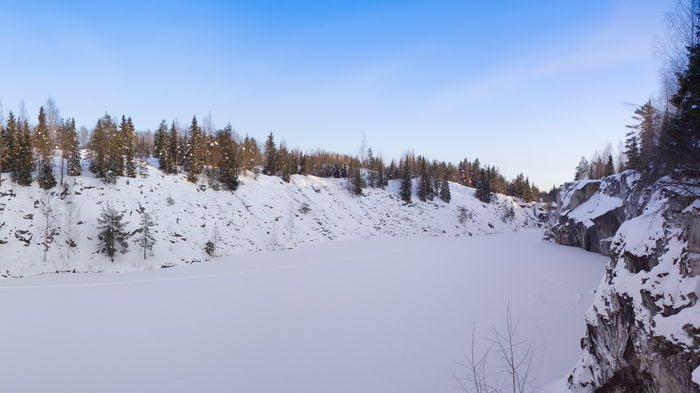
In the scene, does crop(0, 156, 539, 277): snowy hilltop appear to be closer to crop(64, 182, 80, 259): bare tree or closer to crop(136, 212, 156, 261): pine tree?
crop(64, 182, 80, 259): bare tree

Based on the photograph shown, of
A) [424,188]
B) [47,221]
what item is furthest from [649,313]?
[424,188]

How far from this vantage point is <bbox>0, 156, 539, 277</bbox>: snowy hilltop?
25.8 metres

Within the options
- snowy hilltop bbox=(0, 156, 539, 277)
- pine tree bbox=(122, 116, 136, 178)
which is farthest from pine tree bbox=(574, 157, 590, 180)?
pine tree bbox=(122, 116, 136, 178)

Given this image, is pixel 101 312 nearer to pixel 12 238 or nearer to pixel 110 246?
pixel 110 246

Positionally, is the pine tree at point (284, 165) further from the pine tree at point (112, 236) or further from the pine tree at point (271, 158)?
the pine tree at point (112, 236)

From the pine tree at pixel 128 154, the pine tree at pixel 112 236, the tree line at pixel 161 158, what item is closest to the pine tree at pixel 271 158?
the tree line at pixel 161 158

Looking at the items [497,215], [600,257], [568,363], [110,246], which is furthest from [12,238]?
[497,215]

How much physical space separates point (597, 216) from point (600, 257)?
195 inches

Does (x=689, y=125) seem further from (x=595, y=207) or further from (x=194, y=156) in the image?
(x=194, y=156)

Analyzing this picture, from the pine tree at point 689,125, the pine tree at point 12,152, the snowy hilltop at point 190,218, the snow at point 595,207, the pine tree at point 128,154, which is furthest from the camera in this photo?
the pine tree at point 128,154

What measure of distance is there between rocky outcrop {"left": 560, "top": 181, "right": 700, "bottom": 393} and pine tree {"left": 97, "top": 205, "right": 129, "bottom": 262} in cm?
3340

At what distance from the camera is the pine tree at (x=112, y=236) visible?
26203mm

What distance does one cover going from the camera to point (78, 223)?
92.2 ft

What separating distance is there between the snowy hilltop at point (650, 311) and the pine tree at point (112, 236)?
33411mm
